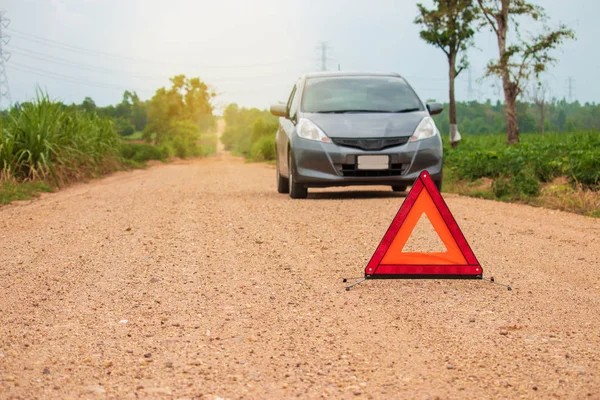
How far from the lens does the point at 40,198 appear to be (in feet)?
41.3

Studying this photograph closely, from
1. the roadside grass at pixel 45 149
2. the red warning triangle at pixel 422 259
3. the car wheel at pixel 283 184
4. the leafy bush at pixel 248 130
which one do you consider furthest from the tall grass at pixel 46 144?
the leafy bush at pixel 248 130

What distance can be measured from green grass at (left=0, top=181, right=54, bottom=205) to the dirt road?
4137 millimetres

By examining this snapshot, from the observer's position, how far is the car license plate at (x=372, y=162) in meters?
10.3

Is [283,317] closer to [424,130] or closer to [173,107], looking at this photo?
[424,130]

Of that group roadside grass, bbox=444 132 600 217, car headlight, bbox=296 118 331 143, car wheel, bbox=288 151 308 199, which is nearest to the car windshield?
car headlight, bbox=296 118 331 143

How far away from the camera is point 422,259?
16.9 feet

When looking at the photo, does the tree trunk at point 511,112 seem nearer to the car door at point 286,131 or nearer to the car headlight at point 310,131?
the car door at point 286,131

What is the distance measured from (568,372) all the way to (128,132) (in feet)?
73.5

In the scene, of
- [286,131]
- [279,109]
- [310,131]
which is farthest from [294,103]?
[310,131]

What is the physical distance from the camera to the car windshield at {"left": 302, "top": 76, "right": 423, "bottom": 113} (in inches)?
433

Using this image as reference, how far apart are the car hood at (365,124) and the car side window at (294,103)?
19.3 inches

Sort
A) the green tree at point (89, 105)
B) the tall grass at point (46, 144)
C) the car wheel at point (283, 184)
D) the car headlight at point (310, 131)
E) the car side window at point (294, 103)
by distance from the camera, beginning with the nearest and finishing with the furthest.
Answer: the car headlight at point (310, 131)
the car side window at point (294, 103)
the car wheel at point (283, 184)
the tall grass at point (46, 144)
the green tree at point (89, 105)

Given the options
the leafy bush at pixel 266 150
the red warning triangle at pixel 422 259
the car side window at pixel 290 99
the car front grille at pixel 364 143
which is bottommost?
the leafy bush at pixel 266 150

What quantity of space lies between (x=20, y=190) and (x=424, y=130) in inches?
272
